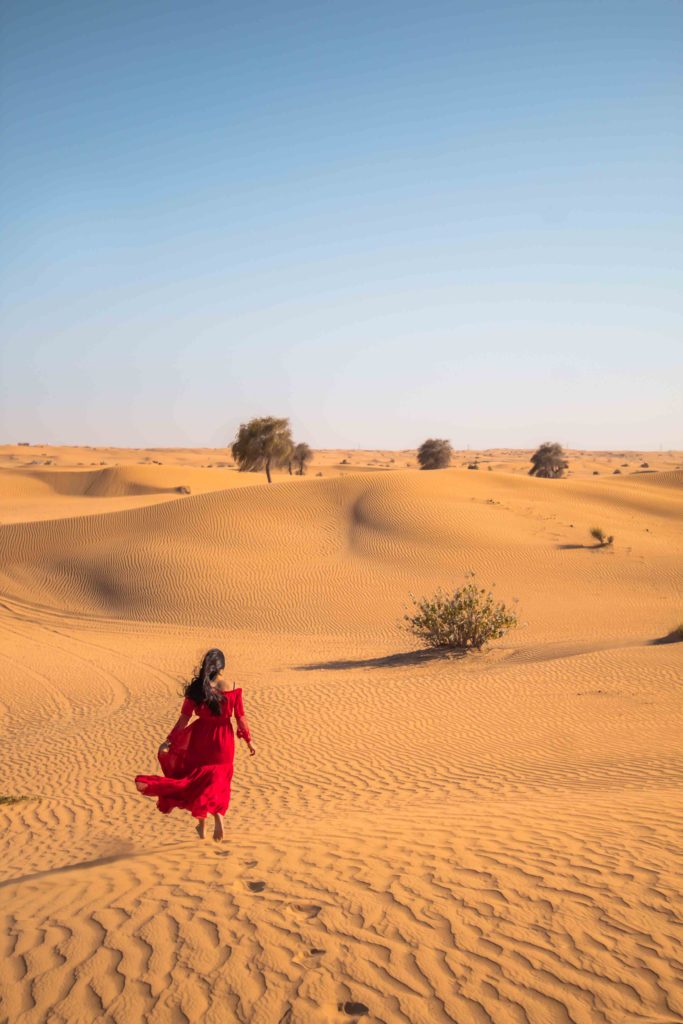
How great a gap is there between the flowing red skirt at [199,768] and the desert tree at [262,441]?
43901 millimetres

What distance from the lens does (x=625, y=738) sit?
9.83 meters

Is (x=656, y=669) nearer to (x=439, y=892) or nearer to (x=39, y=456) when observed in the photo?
(x=439, y=892)

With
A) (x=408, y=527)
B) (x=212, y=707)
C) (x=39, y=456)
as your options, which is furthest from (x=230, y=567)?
(x=39, y=456)

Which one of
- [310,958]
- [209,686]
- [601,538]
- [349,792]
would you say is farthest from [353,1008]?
[601,538]

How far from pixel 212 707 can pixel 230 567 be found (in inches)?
771

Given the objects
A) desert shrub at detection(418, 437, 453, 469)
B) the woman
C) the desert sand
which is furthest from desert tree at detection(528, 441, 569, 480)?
the woman

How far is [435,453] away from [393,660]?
48.5m

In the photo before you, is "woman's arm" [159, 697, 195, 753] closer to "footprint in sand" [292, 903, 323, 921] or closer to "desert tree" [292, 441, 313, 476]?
"footprint in sand" [292, 903, 323, 921]

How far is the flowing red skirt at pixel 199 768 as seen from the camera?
223 inches

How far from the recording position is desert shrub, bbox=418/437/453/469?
2496 inches

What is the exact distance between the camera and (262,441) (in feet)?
164

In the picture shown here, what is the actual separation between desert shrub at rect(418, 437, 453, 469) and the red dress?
58.2 meters

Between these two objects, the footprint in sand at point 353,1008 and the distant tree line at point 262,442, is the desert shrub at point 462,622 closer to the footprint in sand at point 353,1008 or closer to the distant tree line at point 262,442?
the footprint in sand at point 353,1008

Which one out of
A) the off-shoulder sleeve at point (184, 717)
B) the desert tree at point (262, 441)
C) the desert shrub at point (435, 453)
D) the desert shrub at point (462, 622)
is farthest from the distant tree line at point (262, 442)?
the off-shoulder sleeve at point (184, 717)
